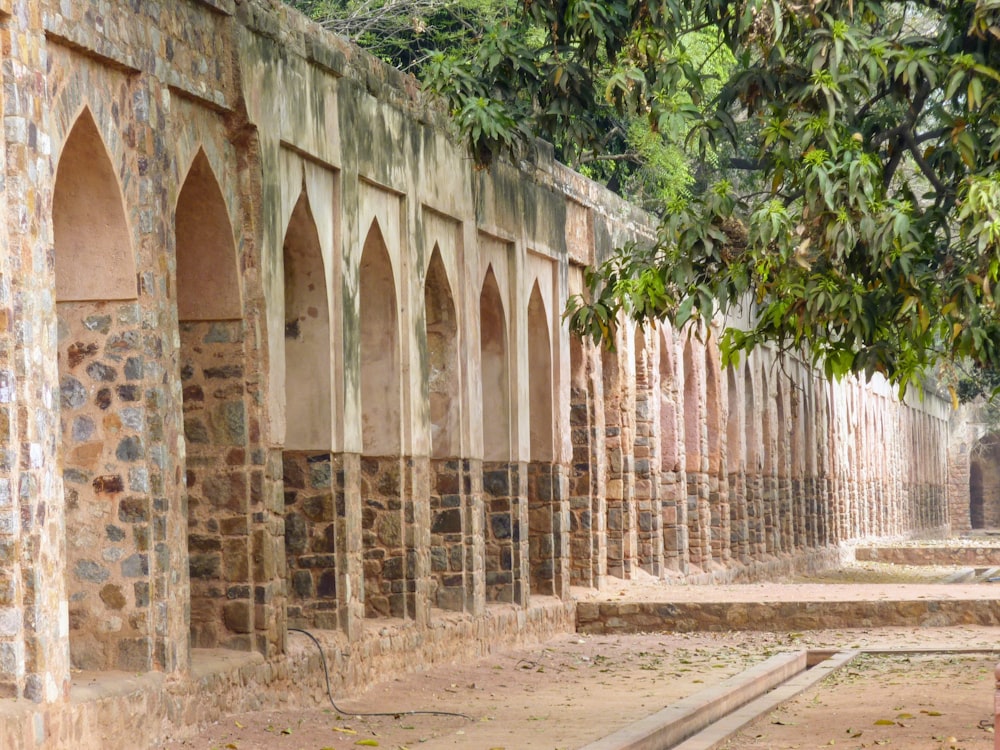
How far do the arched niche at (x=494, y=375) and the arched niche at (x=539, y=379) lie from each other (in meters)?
1.22

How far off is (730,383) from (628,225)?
23.2ft

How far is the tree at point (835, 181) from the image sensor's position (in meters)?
11.6

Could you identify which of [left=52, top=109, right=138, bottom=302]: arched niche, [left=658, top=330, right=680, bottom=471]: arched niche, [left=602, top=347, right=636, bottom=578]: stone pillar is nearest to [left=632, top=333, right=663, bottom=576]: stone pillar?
[left=602, top=347, right=636, bottom=578]: stone pillar

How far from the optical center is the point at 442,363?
16.2 meters

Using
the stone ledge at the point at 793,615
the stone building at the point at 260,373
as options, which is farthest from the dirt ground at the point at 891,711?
the stone ledge at the point at 793,615

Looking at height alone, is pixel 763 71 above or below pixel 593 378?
above

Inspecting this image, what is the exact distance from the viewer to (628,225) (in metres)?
23.1

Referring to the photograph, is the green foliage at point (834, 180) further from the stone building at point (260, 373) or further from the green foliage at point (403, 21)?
the green foliage at point (403, 21)

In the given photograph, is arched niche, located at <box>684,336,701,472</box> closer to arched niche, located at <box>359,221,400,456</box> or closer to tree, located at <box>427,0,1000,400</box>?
arched niche, located at <box>359,221,400,456</box>

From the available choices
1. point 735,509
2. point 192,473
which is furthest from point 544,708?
point 735,509

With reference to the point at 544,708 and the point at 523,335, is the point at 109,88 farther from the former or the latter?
the point at 523,335

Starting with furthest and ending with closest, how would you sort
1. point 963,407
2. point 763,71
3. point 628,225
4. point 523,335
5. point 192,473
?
point 963,407 < point 628,225 < point 523,335 < point 763,71 < point 192,473

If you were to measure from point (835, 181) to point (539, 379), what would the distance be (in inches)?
306

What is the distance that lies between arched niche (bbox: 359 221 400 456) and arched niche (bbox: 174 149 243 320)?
296 centimetres
